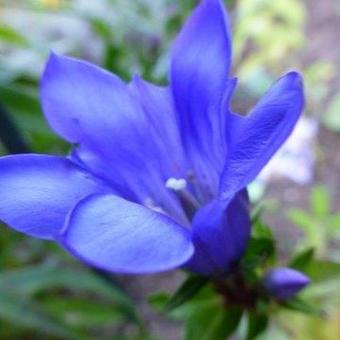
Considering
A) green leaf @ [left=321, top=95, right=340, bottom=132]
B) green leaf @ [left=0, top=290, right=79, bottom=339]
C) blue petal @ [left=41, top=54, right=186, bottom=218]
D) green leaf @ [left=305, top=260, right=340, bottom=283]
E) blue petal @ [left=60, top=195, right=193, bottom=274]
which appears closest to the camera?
blue petal @ [left=60, top=195, right=193, bottom=274]

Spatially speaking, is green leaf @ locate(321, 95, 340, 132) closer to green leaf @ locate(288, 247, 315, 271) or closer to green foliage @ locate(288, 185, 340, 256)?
green foliage @ locate(288, 185, 340, 256)

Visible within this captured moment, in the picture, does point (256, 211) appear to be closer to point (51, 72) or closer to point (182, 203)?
point (182, 203)

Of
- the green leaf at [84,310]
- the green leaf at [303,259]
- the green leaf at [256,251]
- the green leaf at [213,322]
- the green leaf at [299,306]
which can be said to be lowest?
the green leaf at [84,310]

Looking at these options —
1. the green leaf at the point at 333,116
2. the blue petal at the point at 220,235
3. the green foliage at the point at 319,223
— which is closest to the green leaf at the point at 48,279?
the green foliage at the point at 319,223

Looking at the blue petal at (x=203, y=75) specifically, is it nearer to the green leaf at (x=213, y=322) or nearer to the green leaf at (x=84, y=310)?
the green leaf at (x=213, y=322)

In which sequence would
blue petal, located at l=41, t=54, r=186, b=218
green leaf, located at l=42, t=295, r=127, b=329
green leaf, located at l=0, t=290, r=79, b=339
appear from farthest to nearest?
green leaf, located at l=42, t=295, r=127, b=329 < green leaf, located at l=0, t=290, r=79, b=339 < blue petal, located at l=41, t=54, r=186, b=218

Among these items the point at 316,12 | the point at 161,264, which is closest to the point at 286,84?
the point at 161,264

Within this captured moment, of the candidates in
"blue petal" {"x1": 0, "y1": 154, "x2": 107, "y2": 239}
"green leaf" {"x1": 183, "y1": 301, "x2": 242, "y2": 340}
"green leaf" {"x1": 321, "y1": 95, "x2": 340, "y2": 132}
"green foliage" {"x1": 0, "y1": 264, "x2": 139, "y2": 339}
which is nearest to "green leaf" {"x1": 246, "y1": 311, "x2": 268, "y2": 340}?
"green leaf" {"x1": 183, "y1": 301, "x2": 242, "y2": 340}
